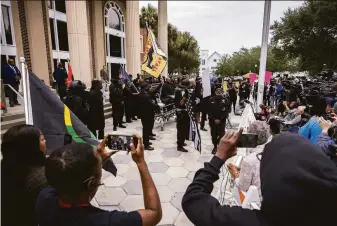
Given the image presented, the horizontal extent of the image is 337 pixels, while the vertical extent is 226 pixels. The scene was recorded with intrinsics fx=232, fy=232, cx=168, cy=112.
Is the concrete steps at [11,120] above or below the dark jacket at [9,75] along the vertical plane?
below

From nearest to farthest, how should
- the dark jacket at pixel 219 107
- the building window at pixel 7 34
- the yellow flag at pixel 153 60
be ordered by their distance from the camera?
the dark jacket at pixel 219 107 → the yellow flag at pixel 153 60 → the building window at pixel 7 34

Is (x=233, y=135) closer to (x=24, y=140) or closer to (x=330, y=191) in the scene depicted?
Answer: (x=330, y=191)

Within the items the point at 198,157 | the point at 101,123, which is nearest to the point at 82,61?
the point at 101,123

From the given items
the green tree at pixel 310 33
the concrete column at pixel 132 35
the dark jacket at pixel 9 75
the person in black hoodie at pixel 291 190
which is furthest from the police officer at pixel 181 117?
the green tree at pixel 310 33

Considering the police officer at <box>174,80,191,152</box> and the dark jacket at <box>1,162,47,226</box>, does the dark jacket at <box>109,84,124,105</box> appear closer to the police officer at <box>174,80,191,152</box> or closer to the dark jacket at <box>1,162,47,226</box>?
the police officer at <box>174,80,191,152</box>

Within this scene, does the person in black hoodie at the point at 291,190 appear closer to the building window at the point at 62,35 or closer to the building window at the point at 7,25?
the building window at the point at 7,25

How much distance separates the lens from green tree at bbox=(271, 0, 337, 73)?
20.0 metres

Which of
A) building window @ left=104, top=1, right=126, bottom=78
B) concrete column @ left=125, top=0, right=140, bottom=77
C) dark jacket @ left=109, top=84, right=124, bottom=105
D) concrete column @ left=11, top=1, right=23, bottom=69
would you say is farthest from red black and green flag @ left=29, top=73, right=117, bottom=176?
building window @ left=104, top=1, right=126, bottom=78

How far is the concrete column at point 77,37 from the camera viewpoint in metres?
10.2

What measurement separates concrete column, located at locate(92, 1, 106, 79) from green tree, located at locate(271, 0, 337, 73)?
17761mm

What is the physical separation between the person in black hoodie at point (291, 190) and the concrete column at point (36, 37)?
13.5 metres

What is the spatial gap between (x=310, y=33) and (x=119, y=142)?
25994 mm

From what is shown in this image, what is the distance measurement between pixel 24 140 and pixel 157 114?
6.52 m

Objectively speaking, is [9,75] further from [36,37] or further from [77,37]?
[36,37]
